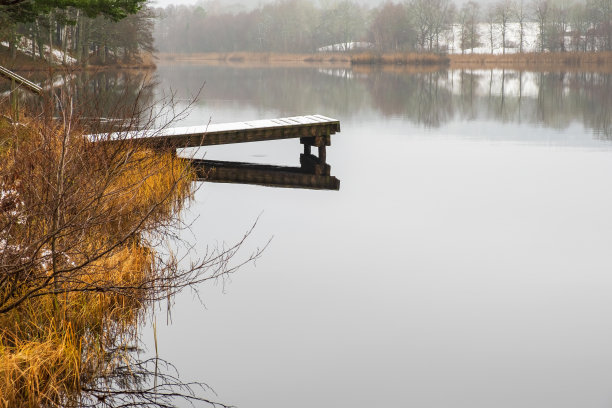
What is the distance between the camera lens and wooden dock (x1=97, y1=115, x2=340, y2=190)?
42.8 feet

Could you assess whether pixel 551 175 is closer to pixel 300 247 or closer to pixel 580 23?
pixel 300 247

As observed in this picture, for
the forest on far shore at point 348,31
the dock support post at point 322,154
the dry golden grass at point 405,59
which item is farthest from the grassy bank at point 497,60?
the dock support post at point 322,154

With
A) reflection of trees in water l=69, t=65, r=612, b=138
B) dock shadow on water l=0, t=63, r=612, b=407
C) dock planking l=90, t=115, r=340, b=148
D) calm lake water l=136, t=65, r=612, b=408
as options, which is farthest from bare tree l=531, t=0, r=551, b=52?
dock shadow on water l=0, t=63, r=612, b=407

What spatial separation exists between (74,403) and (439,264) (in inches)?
173

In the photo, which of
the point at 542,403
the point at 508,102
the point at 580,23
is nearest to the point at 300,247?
the point at 542,403

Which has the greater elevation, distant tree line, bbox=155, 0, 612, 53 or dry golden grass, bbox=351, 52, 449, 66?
distant tree line, bbox=155, 0, 612, 53

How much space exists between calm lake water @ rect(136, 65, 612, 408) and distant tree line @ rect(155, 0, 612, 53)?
6467 cm

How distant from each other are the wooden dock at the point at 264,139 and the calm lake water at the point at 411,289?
511 millimetres

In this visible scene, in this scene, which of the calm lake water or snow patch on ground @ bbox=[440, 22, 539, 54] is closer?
the calm lake water

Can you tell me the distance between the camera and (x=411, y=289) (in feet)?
24.6

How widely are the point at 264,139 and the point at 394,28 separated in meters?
83.0

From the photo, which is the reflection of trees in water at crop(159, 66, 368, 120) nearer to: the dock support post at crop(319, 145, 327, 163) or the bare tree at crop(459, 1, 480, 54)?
the dock support post at crop(319, 145, 327, 163)

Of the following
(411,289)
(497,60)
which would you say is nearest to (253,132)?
(411,289)

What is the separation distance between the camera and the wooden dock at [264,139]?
513 inches
